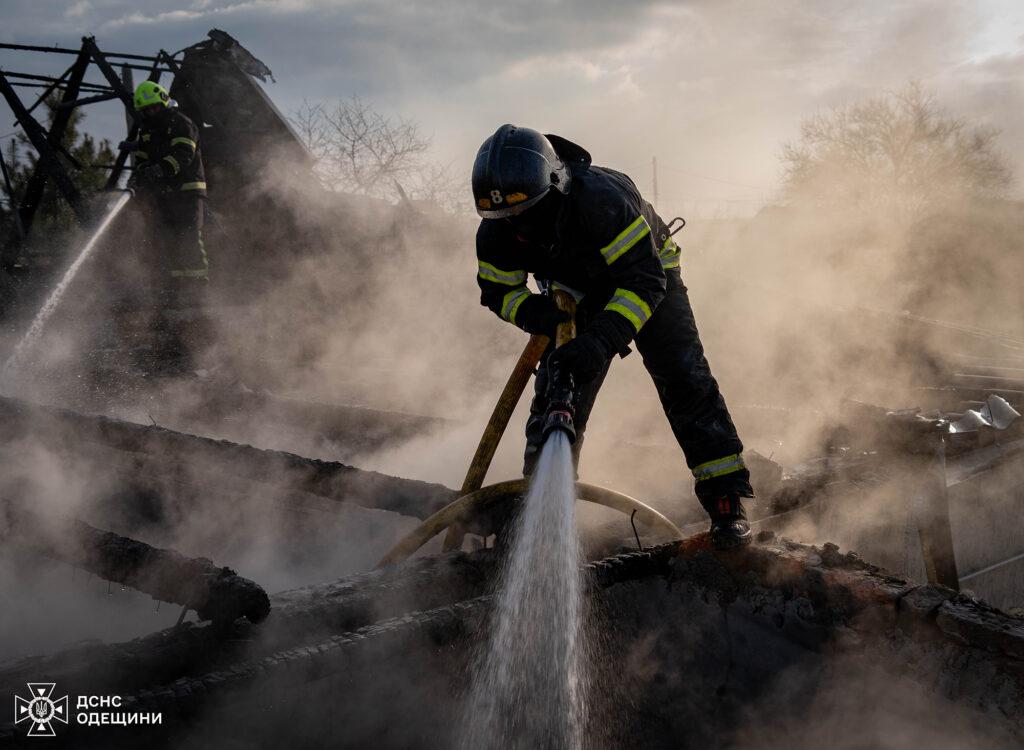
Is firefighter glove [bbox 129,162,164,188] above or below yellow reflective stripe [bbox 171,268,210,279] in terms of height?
above

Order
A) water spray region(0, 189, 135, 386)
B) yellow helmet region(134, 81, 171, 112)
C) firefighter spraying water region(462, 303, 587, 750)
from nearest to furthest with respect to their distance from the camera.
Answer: firefighter spraying water region(462, 303, 587, 750), water spray region(0, 189, 135, 386), yellow helmet region(134, 81, 171, 112)

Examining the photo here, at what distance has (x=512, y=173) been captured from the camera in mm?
2699

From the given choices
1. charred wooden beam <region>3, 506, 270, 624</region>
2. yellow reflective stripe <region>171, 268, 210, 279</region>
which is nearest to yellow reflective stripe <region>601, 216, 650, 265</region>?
charred wooden beam <region>3, 506, 270, 624</region>

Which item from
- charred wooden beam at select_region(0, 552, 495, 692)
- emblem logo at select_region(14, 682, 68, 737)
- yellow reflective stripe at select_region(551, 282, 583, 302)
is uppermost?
yellow reflective stripe at select_region(551, 282, 583, 302)

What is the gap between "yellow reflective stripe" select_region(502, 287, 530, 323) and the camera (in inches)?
123

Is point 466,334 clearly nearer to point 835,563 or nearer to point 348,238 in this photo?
point 348,238

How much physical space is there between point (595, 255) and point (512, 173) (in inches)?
19.5

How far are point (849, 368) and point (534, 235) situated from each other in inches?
251

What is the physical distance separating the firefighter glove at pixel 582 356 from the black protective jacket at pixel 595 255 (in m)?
0.11

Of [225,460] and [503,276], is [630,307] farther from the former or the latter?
[225,460]

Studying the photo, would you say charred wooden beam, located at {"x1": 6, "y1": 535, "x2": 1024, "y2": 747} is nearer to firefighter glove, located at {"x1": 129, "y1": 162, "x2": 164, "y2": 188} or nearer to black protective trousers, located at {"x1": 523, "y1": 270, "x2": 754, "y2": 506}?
black protective trousers, located at {"x1": 523, "y1": 270, "x2": 754, "y2": 506}

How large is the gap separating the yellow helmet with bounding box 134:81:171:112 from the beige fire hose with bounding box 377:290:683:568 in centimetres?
753

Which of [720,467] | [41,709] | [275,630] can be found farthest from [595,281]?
[41,709]

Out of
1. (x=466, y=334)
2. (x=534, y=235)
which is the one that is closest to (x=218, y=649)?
(x=534, y=235)
